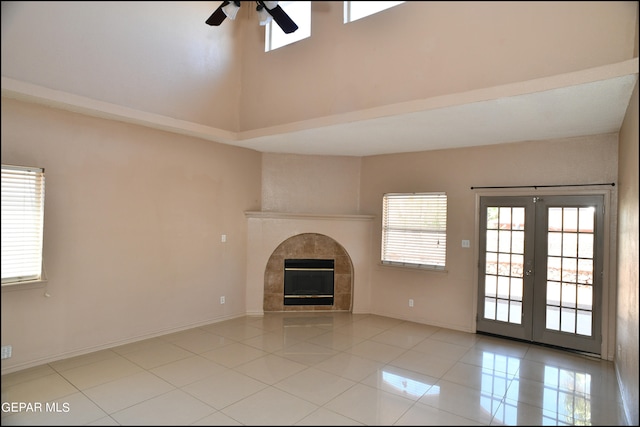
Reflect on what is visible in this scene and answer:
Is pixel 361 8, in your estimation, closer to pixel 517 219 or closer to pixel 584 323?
pixel 517 219

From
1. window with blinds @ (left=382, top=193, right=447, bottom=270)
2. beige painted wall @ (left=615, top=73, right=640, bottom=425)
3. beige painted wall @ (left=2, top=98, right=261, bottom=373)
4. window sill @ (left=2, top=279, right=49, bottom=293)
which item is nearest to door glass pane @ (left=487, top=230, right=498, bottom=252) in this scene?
window with blinds @ (left=382, top=193, right=447, bottom=270)

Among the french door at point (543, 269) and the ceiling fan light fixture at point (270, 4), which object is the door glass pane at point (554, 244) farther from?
the ceiling fan light fixture at point (270, 4)

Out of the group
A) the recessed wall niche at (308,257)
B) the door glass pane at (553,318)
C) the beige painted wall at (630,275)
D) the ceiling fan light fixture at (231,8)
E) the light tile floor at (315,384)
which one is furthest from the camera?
the recessed wall niche at (308,257)

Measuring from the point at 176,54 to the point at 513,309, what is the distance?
17.4 feet

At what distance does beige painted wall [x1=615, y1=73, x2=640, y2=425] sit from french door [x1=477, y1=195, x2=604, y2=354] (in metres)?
0.71

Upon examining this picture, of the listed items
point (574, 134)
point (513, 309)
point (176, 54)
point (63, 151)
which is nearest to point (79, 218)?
point (63, 151)

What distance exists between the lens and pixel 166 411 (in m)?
3.04

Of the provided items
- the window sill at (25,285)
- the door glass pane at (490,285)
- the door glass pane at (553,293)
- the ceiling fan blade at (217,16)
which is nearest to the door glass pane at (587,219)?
Result: the door glass pane at (553,293)

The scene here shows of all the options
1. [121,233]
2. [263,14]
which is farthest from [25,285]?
[263,14]

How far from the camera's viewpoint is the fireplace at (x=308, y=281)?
627cm

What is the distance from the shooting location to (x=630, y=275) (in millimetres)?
3092

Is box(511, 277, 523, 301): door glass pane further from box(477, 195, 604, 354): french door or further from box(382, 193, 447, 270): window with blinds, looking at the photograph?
box(382, 193, 447, 270): window with blinds

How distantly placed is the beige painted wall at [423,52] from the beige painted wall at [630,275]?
2.06 feet

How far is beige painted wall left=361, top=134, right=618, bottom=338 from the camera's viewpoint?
4.61 meters
